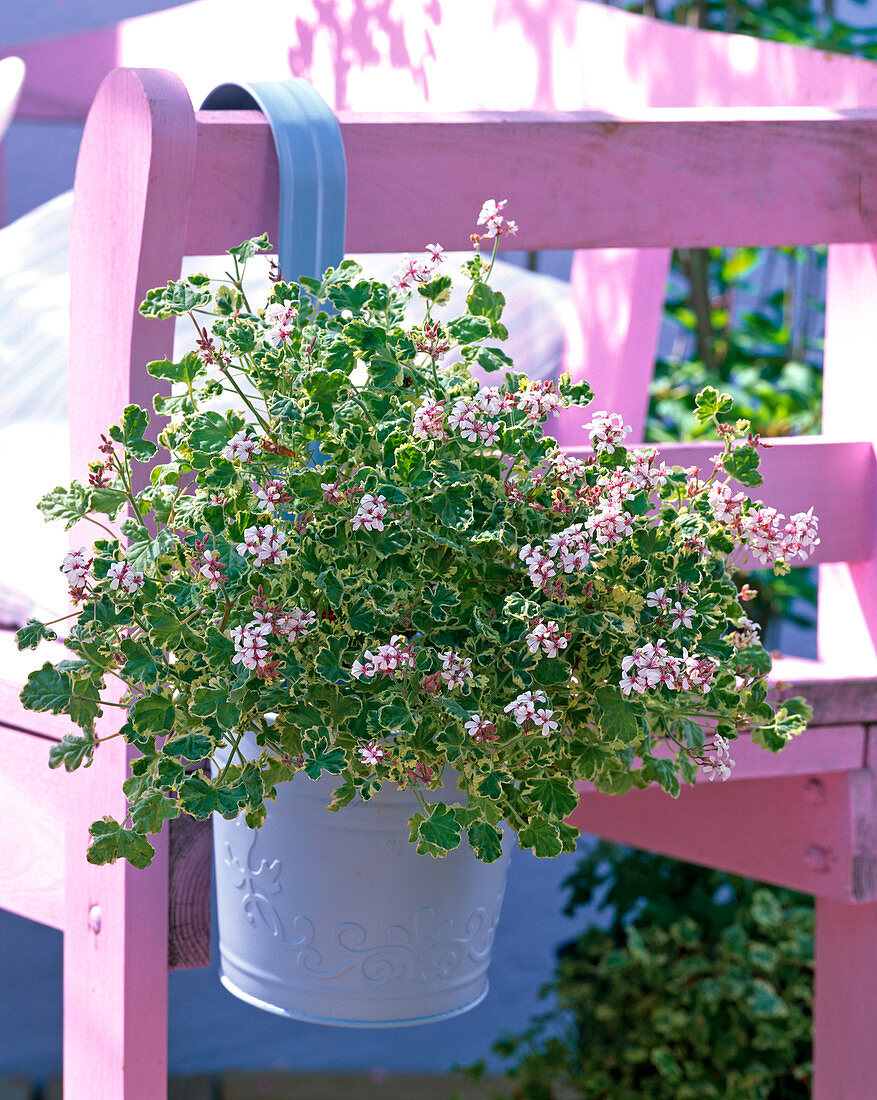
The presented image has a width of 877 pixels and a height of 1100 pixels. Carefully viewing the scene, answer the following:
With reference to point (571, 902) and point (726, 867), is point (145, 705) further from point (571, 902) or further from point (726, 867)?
point (571, 902)

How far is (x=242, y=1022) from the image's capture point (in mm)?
3260

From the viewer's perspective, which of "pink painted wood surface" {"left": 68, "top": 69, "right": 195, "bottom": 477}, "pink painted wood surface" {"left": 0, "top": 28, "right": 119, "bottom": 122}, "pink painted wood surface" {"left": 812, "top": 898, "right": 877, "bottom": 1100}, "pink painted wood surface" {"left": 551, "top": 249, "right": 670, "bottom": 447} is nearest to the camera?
"pink painted wood surface" {"left": 68, "top": 69, "right": 195, "bottom": 477}

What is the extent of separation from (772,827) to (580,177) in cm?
75

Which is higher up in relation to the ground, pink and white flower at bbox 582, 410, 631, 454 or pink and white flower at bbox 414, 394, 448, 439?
pink and white flower at bbox 414, 394, 448, 439

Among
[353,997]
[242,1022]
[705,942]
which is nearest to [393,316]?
[353,997]

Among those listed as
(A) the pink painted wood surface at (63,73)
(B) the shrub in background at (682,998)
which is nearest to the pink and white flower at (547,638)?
(B) the shrub in background at (682,998)

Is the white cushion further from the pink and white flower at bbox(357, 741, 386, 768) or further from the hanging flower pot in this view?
the pink and white flower at bbox(357, 741, 386, 768)

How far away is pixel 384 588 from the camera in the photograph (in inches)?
36.1

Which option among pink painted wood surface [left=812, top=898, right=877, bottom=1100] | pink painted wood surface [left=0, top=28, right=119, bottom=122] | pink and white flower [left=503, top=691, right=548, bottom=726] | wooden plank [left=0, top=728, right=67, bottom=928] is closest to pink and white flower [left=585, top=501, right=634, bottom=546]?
pink and white flower [left=503, top=691, right=548, bottom=726]

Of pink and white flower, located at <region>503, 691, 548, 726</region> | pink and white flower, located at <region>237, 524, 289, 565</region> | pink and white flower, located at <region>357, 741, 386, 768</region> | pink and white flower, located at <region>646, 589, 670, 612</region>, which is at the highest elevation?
pink and white flower, located at <region>237, 524, 289, 565</region>

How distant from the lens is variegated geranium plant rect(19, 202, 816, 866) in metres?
0.92

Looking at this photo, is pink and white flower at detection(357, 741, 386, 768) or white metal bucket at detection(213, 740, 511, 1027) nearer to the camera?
pink and white flower at detection(357, 741, 386, 768)

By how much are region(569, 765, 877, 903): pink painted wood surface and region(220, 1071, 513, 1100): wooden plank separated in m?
1.60

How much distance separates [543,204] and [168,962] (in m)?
0.71
